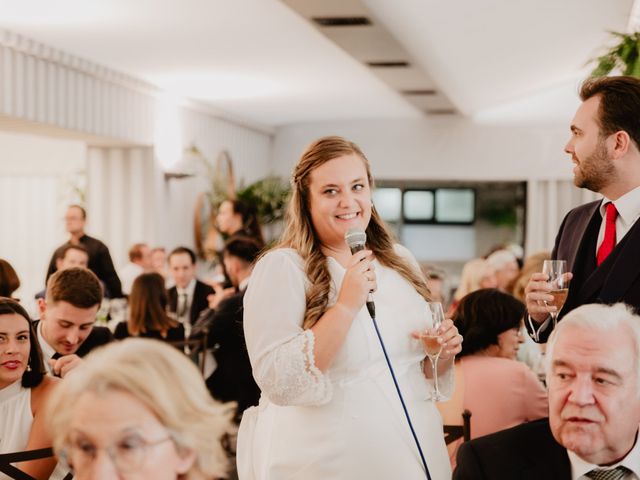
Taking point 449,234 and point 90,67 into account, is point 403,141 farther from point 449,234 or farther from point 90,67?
point 90,67

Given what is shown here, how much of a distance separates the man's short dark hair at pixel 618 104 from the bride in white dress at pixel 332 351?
0.70m

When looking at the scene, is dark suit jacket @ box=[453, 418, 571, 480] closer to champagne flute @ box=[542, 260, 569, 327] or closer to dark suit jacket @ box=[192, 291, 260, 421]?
champagne flute @ box=[542, 260, 569, 327]

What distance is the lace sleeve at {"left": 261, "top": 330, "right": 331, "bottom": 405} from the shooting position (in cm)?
234

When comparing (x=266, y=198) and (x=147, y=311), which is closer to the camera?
(x=147, y=311)

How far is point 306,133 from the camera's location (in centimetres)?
1432

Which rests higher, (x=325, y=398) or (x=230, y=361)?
(x=325, y=398)

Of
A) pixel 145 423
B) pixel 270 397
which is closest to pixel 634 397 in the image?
pixel 270 397

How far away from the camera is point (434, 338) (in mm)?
2469

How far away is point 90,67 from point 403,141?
662 cm

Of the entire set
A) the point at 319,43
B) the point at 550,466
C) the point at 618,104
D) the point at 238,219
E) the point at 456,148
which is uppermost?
the point at 319,43

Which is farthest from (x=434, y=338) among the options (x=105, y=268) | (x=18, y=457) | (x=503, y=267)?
(x=105, y=268)

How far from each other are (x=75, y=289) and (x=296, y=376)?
1.71 meters

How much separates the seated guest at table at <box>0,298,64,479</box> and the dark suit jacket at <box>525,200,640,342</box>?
5.30ft

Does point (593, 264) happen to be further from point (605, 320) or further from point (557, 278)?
point (605, 320)
